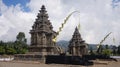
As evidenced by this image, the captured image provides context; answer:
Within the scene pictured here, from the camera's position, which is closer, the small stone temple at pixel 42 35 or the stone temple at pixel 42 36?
the stone temple at pixel 42 36

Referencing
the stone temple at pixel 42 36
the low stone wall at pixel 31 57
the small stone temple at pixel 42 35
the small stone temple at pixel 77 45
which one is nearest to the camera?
the low stone wall at pixel 31 57

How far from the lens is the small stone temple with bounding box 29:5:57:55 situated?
56.1 m

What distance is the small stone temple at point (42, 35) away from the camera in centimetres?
5612

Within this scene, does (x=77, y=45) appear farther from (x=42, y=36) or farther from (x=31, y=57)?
(x=31, y=57)

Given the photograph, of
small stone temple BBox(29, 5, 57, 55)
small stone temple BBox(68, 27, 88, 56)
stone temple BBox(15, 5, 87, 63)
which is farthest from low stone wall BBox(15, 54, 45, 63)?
small stone temple BBox(68, 27, 88, 56)

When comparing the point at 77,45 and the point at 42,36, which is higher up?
the point at 42,36

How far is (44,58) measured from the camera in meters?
43.9

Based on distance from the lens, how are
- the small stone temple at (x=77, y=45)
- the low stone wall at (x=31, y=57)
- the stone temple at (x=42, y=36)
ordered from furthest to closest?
the small stone temple at (x=77, y=45) < the stone temple at (x=42, y=36) < the low stone wall at (x=31, y=57)

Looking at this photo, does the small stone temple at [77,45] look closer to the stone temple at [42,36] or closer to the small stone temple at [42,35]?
the stone temple at [42,36]

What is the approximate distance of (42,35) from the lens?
56.9 m

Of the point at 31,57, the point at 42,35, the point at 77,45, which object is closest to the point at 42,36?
the point at 42,35

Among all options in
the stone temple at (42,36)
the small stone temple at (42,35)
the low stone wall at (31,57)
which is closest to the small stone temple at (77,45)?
the stone temple at (42,36)

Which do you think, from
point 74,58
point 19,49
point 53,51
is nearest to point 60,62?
point 74,58

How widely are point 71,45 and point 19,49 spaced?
49.6 feet
